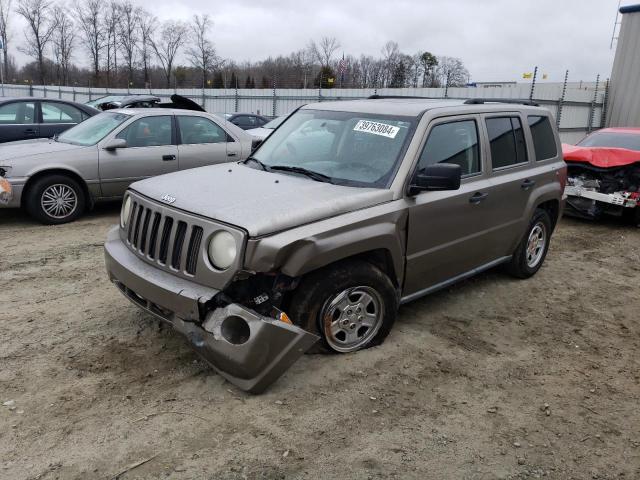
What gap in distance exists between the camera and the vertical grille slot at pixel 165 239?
3.51 meters

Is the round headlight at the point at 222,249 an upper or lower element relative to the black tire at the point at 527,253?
upper

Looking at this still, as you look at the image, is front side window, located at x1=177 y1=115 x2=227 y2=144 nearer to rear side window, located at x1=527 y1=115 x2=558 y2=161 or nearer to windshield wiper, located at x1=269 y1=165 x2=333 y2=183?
windshield wiper, located at x1=269 y1=165 x2=333 y2=183

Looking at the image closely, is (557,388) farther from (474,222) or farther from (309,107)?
(309,107)

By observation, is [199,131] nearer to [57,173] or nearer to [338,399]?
[57,173]

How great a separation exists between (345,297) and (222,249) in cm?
94

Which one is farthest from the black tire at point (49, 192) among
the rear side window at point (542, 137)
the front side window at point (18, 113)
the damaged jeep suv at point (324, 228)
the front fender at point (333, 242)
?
the rear side window at point (542, 137)

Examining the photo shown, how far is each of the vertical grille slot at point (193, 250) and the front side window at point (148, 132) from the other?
4.98 m

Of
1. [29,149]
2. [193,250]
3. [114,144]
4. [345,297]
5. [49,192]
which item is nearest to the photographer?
[193,250]

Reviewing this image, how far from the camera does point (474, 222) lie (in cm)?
459

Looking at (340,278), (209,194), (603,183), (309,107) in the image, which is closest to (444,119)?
(309,107)

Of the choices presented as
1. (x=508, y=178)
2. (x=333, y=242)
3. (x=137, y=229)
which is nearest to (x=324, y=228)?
(x=333, y=242)

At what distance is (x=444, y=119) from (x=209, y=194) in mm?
1994

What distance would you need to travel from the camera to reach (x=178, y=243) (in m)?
3.41

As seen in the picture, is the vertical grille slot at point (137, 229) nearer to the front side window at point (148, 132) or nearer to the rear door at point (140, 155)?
the rear door at point (140, 155)
